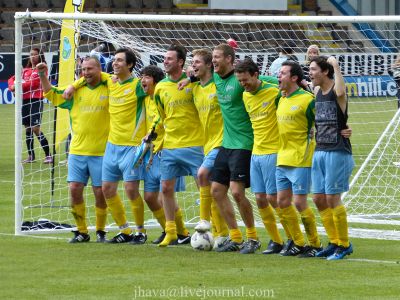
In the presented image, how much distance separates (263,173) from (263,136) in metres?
0.35

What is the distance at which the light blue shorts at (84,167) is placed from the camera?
1206 centimetres

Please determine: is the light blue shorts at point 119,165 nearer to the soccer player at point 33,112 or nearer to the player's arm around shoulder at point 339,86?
the player's arm around shoulder at point 339,86

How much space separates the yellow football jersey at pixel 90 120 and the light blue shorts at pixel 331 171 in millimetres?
2522

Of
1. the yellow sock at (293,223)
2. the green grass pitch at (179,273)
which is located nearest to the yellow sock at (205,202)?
the green grass pitch at (179,273)

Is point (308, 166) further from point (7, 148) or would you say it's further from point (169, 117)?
point (7, 148)

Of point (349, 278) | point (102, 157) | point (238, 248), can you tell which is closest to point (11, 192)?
point (102, 157)

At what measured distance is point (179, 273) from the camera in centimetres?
982

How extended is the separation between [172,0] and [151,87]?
96.0ft

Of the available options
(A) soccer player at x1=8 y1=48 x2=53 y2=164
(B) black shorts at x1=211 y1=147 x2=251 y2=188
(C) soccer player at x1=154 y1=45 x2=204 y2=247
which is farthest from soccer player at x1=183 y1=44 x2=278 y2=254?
(A) soccer player at x1=8 y1=48 x2=53 y2=164

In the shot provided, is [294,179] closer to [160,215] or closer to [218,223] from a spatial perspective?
[218,223]

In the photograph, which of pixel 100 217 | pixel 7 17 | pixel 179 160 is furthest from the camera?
pixel 7 17

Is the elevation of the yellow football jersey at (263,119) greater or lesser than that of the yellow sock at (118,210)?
greater

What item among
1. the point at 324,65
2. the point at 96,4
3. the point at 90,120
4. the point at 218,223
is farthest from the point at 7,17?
the point at 324,65

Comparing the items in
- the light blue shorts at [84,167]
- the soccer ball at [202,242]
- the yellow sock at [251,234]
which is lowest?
the soccer ball at [202,242]
